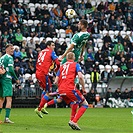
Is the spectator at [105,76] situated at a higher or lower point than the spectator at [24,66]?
lower

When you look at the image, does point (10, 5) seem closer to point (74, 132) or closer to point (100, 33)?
point (100, 33)

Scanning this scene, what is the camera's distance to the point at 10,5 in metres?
33.6

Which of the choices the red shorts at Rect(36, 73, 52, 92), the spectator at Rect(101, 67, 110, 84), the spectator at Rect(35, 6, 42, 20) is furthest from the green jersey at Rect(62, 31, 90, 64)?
the spectator at Rect(35, 6, 42, 20)

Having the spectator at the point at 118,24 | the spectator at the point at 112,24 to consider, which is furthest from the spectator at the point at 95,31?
the spectator at the point at 118,24

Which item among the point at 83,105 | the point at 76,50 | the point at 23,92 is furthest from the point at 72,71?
the point at 23,92

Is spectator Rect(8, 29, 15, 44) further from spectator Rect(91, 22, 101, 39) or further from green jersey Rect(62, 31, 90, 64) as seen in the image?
green jersey Rect(62, 31, 90, 64)

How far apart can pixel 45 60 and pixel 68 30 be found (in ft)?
53.9

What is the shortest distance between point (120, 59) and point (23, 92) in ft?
24.0

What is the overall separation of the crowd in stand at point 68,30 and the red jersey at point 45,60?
11.1 metres

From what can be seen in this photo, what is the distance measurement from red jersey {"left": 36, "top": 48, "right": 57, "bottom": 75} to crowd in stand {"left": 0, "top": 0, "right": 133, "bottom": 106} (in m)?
11.1

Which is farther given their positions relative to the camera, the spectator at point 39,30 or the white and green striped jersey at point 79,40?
the spectator at point 39,30

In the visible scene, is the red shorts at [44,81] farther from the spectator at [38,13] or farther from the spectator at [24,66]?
the spectator at [38,13]

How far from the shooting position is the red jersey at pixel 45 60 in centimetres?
1773

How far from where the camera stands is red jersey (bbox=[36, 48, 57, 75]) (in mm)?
17734
